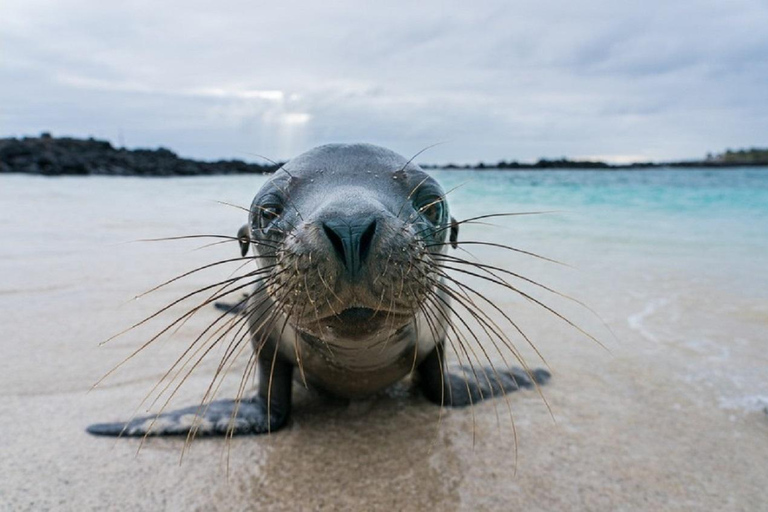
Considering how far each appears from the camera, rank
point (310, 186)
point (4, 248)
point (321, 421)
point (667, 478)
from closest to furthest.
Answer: point (667, 478)
point (310, 186)
point (321, 421)
point (4, 248)

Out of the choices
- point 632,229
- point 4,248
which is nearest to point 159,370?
point 4,248

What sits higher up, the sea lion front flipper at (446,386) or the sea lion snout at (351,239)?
the sea lion snout at (351,239)

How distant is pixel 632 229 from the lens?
11367 mm

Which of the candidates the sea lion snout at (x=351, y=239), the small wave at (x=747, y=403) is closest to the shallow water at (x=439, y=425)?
the small wave at (x=747, y=403)

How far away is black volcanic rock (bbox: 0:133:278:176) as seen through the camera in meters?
33.5

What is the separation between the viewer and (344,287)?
167cm

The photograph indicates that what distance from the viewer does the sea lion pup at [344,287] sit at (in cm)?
169

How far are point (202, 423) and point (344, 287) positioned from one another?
44.5 inches

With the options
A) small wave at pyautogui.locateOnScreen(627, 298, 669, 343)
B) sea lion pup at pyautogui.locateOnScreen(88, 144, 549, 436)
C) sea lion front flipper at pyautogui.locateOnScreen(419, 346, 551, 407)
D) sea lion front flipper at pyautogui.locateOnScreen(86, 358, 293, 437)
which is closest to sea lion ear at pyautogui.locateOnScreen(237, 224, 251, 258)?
sea lion pup at pyautogui.locateOnScreen(88, 144, 549, 436)

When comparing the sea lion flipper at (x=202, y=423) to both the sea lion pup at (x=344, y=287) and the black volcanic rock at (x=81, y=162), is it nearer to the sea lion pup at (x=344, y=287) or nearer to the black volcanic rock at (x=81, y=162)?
the sea lion pup at (x=344, y=287)

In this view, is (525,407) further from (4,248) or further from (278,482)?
(4,248)

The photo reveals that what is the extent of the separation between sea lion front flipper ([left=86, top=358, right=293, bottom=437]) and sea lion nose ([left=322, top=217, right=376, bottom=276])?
2.53 feet

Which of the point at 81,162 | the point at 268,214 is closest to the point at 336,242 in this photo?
the point at 268,214

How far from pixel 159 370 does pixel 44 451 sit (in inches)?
38.2
